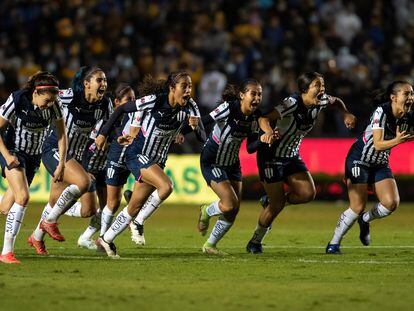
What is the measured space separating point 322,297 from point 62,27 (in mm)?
18297

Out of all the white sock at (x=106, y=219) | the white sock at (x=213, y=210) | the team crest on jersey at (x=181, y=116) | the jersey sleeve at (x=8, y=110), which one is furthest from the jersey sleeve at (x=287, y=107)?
the jersey sleeve at (x=8, y=110)

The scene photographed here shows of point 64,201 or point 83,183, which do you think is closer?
point 83,183

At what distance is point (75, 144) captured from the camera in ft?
46.7

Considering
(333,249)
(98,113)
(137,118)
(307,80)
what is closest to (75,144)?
(98,113)

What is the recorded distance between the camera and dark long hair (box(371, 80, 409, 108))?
13562 mm

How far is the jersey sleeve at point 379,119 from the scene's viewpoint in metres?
13.4

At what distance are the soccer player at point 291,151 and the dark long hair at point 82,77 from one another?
2.42 metres

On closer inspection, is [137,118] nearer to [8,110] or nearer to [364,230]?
[8,110]

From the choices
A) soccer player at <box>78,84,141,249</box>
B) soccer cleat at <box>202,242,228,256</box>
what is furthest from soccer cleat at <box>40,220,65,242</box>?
soccer cleat at <box>202,242,228,256</box>

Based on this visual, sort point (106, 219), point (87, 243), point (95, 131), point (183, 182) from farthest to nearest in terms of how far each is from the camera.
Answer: point (183, 182)
point (95, 131)
point (87, 243)
point (106, 219)

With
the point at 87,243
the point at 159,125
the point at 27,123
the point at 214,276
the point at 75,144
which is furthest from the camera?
the point at 87,243

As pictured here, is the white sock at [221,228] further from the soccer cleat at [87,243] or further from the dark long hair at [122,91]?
the dark long hair at [122,91]

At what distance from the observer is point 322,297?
31.7 ft

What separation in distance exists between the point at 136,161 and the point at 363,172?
9.85 feet
